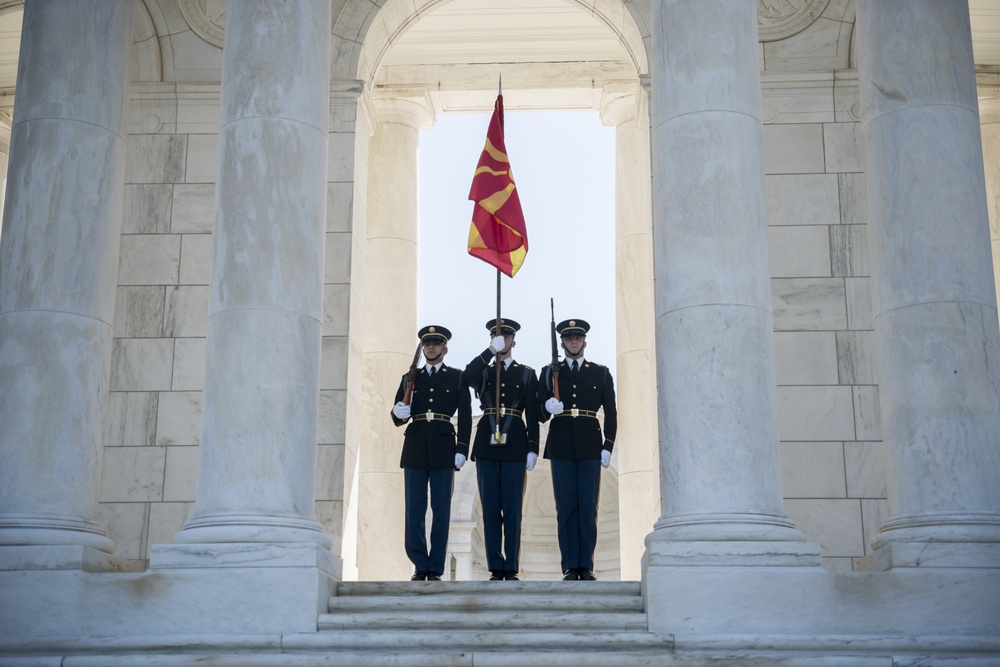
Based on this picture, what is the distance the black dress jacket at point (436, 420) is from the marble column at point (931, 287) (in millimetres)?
7468

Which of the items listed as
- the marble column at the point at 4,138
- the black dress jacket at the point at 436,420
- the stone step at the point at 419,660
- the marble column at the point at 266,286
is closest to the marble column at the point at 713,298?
the stone step at the point at 419,660

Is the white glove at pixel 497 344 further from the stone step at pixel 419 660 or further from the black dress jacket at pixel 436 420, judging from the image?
the stone step at pixel 419 660

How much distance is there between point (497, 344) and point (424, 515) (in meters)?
3.37

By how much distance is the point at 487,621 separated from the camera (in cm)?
1917

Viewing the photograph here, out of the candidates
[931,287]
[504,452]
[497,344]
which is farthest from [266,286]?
[931,287]

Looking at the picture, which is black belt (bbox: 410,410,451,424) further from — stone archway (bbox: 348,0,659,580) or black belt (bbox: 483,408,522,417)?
stone archway (bbox: 348,0,659,580)

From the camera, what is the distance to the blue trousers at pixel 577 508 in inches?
904

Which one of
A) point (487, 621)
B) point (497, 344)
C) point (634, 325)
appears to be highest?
point (634, 325)

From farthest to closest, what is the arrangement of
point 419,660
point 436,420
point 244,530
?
point 436,420, point 244,530, point 419,660

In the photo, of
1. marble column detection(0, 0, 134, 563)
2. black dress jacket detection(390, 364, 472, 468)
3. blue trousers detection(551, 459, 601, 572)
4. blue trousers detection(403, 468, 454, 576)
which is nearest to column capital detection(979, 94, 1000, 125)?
blue trousers detection(551, 459, 601, 572)

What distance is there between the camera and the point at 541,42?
3503 cm

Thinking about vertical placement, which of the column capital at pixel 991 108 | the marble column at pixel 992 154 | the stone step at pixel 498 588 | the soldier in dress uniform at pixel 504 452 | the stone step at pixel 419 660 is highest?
the column capital at pixel 991 108

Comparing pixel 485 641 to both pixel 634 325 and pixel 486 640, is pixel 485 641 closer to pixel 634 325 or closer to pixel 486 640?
pixel 486 640

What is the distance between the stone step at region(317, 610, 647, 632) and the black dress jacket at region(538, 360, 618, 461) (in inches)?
166
